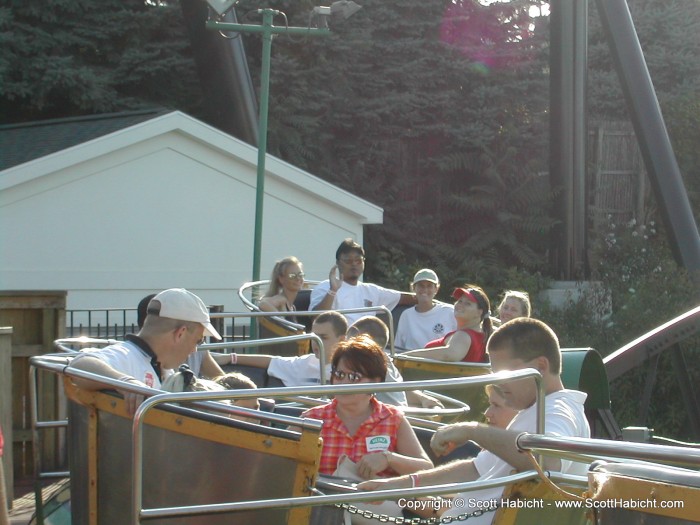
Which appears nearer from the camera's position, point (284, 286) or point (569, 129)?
point (284, 286)

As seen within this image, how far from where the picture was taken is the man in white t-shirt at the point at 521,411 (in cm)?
360

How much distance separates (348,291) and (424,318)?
0.71 meters

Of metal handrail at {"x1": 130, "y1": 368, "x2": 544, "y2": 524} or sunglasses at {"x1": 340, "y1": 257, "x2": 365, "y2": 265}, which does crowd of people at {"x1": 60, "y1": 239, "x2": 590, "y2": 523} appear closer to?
metal handrail at {"x1": 130, "y1": 368, "x2": 544, "y2": 524}

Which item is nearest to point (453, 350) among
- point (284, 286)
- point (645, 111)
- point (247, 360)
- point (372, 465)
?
point (247, 360)

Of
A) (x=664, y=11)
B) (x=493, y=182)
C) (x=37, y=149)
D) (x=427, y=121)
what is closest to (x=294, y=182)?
(x=37, y=149)

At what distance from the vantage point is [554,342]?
12.3 feet

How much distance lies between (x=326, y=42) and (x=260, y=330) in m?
13.3

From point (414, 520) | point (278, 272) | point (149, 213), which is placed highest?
point (149, 213)

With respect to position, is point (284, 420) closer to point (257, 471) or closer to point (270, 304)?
point (257, 471)

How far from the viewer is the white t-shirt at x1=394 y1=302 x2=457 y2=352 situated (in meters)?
8.04

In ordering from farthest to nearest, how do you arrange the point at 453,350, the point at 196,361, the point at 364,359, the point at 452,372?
the point at 453,350 < the point at 452,372 < the point at 196,361 < the point at 364,359

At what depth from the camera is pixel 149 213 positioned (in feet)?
50.3

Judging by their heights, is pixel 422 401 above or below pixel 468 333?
below

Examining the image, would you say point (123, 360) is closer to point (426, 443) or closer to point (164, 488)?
point (164, 488)
